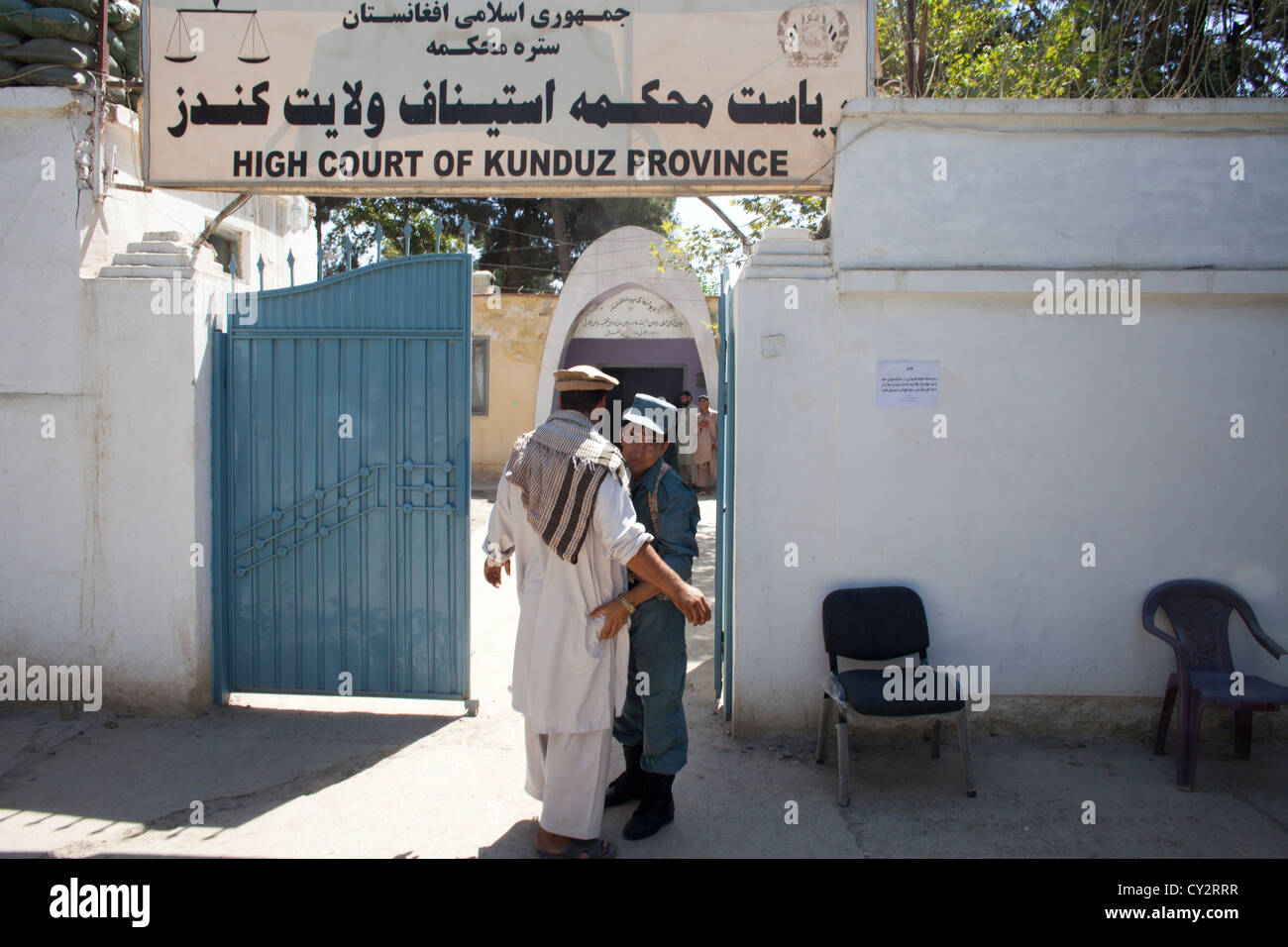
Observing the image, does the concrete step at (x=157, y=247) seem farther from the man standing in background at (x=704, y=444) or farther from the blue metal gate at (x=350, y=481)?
the man standing in background at (x=704, y=444)

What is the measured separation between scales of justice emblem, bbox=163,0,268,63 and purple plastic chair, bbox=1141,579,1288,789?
5.47 metres

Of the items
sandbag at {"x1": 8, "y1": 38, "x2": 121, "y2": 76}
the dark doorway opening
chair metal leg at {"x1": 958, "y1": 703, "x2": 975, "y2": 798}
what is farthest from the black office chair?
the dark doorway opening

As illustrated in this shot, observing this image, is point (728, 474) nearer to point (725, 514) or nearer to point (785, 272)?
point (725, 514)

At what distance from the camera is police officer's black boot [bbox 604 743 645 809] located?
12.2 ft

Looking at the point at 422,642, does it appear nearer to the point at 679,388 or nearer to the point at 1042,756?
the point at 1042,756

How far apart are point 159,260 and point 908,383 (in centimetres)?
384

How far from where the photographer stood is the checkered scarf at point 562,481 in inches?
121

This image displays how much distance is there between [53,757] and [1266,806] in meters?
5.32

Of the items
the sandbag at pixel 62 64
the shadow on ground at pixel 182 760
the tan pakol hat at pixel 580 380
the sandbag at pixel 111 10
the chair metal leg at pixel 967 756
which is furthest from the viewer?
the sandbag at pixel 111 10

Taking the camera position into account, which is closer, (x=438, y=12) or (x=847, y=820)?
(x=847, y=820)

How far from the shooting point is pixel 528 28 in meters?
4.91

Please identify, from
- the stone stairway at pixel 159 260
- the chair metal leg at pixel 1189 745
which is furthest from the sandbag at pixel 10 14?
the chair metal leg at pixel 1189 745
